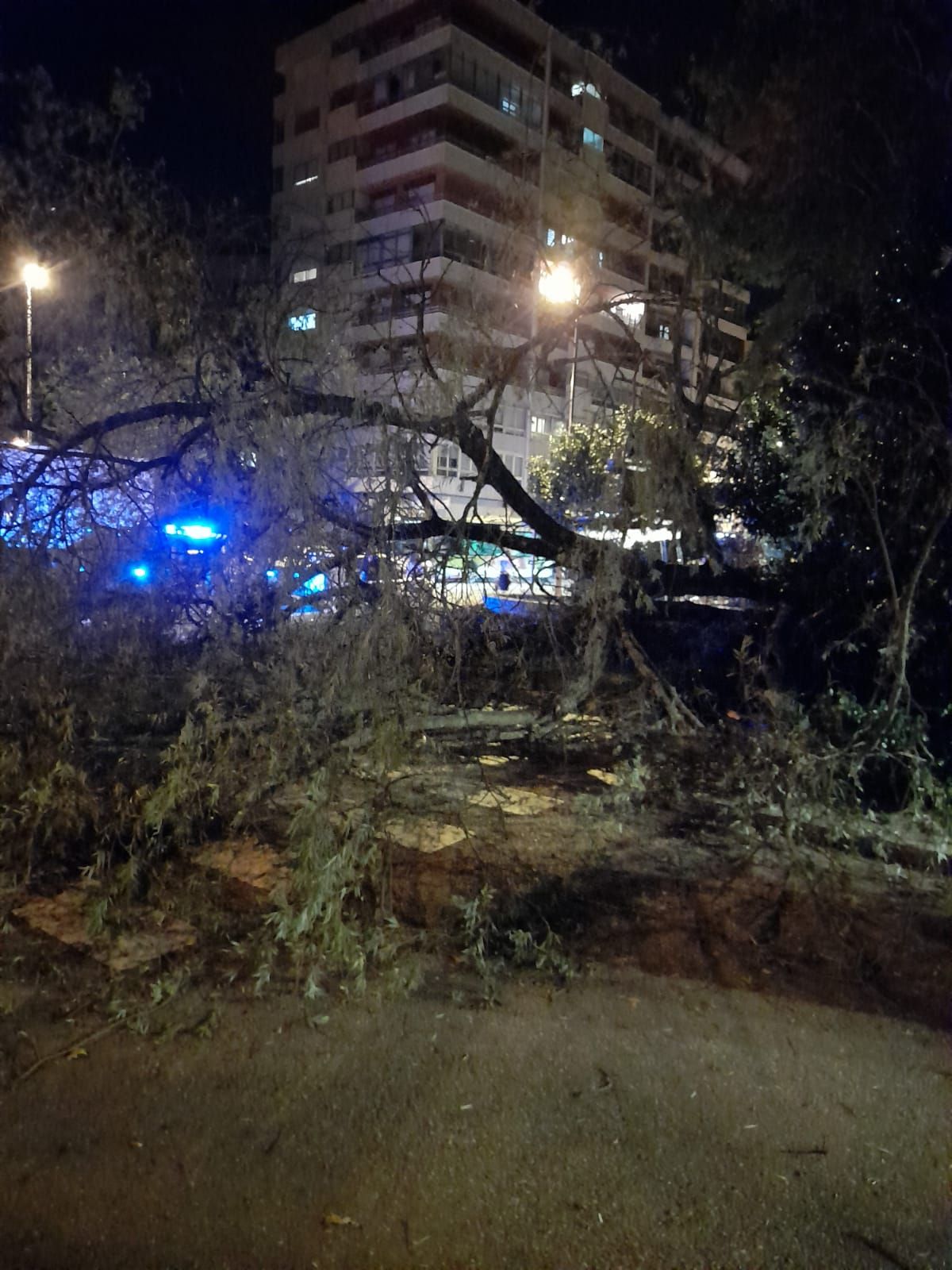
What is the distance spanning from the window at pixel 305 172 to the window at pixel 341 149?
6.56 feet

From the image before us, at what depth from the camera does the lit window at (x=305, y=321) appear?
26.2 ft

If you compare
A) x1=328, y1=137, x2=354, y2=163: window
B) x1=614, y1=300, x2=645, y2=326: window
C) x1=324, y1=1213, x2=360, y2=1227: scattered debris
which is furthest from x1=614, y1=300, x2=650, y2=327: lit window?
x1=328, y1=137, x2=354, y2=163: window

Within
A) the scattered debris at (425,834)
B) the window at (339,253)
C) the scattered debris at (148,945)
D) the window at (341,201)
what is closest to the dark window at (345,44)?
the window at (341,201)

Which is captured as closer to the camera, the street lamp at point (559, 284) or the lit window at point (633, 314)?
the street lamp at point (559, 284)

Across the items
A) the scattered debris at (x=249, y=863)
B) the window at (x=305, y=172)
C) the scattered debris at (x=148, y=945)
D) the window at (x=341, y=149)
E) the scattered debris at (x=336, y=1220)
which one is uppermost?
the window at (x=341, y=149)

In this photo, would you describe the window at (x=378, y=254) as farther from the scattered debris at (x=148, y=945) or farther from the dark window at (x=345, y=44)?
the dark window at (x=345, y=44)

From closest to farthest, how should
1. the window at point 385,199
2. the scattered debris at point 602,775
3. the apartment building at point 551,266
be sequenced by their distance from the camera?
the scattered debris at point 602,775 < the apartment building at point 551,266 < the window at point 385,199

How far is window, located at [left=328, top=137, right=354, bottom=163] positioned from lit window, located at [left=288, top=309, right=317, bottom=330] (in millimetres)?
25479

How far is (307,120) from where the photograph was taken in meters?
32.0

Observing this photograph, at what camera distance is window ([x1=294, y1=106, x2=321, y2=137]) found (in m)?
31.6

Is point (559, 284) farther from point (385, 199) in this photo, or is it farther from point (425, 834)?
point (385, 199)

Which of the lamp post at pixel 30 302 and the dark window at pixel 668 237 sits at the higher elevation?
the dark window at pixel 668 237

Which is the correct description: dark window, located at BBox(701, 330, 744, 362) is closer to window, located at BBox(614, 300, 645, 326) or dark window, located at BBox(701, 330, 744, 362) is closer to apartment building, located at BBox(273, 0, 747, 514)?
apartment building, located at BBox(273, 0, 747, 514)

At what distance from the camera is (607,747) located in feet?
29.1
